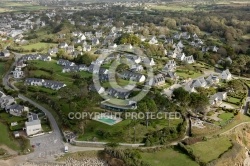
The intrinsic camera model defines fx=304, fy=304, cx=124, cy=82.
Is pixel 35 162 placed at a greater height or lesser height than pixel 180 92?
lesser

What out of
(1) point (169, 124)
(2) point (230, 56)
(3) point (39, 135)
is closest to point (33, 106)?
(3) point (39, 135)

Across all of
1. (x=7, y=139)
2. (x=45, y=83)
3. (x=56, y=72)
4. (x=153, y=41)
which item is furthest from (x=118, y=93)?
(x=153, y=41)

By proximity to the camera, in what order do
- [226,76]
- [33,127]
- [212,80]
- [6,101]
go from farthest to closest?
[226,76]
[212,80]
[6,101]
[33,127]

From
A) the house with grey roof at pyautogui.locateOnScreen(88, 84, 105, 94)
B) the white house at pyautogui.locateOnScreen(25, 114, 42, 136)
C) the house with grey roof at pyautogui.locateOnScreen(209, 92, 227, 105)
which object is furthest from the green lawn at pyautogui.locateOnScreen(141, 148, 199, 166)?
the house with grey roof at pyautogui.locateOnScreen(88, 84, 105, 94)

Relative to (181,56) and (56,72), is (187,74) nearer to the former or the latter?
(181,56)

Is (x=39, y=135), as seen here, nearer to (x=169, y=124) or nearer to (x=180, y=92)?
(x=169, y=124)

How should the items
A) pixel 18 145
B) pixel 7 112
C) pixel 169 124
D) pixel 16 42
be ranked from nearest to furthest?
pixel 18 145 → pixel 169 124 → pixel 7 112 → pixel 16 42
